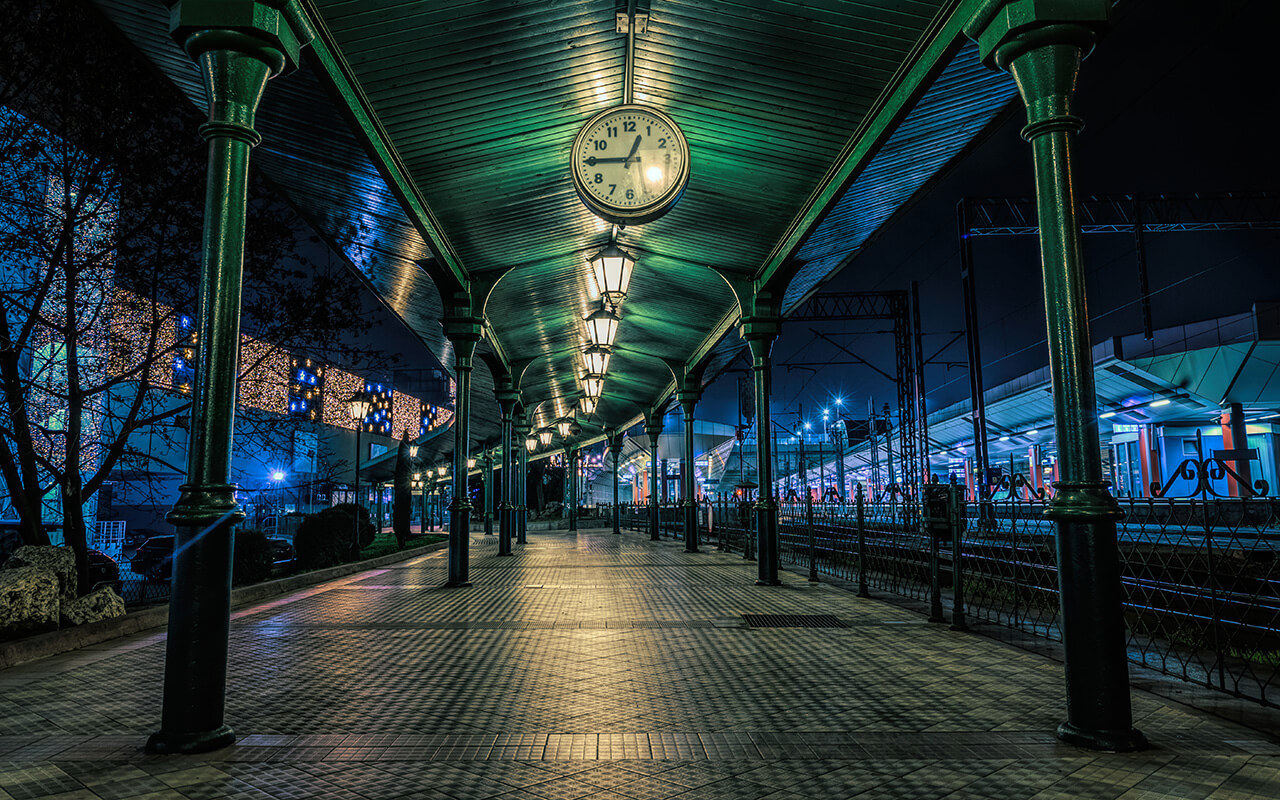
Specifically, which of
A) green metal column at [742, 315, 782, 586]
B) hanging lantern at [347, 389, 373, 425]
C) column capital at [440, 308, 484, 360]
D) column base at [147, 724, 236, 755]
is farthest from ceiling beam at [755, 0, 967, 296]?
hanging lantern at [347, 389, 373, 425]

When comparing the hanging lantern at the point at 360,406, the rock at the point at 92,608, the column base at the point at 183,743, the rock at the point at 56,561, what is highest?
the hanging lantern at the point at 360,406

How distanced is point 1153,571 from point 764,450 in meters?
4.98

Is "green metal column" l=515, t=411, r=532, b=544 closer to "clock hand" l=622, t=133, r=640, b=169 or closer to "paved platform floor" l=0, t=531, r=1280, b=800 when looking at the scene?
"paved platform floor" l=0, t=531, r=1280, b=800

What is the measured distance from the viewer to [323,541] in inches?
568

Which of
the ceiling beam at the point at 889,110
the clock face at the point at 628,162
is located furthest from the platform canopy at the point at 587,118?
the clock face at the point at 628,162

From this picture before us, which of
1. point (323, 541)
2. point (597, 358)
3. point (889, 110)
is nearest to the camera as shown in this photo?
point (889, 110)

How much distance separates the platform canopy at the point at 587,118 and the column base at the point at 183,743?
4501mm

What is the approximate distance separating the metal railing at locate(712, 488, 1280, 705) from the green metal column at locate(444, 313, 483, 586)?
5.34 meters

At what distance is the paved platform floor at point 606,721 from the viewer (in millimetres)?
3154

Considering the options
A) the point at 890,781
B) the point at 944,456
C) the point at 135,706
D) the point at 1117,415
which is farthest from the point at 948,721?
the point at 944,456

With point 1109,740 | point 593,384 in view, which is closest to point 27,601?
point 1109,740

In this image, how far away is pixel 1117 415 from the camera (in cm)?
2827

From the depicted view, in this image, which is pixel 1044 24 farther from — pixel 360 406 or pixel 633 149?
pixel 360 406

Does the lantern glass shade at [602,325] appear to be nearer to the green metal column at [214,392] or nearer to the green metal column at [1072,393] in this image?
the green metal column at [214,392]
